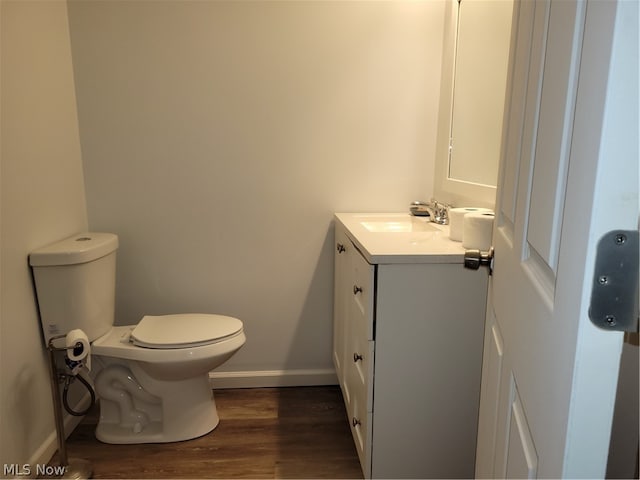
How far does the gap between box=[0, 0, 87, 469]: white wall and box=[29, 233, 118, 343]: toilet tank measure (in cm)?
4

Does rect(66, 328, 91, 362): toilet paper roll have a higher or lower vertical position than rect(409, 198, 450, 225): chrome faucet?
lower

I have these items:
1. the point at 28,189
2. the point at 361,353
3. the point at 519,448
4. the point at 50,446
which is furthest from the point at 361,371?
the point at 28,189

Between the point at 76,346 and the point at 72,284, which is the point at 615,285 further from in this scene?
the point at 72,284

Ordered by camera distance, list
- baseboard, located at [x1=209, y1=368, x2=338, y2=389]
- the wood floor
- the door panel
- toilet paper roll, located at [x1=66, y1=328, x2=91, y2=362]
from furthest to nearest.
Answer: baseboard, located at [x1=209, y1=368, x2=338, y2=389]
the wood floor
toilet paper roll, located at [x1=66, y1=328, x2=91, y2=362]
the door panel

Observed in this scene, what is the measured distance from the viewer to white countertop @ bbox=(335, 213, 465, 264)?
140 centimetres

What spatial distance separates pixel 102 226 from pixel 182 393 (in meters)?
0.86

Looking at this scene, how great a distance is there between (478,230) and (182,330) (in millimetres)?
1216

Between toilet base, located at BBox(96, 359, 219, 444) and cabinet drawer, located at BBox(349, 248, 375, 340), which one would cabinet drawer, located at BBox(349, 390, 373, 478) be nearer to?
cabinet drawer, located at BBox(349, 248, 375, 340)

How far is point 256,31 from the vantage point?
2094 mm

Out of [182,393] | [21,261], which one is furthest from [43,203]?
[182,393]

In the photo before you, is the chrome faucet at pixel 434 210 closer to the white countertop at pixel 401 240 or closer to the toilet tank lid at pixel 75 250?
the white countertop at pixel 401 240

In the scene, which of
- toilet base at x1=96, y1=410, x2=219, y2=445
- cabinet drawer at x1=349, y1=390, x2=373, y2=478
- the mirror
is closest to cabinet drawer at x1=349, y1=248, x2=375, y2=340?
cabinet drawer at x1=349, y1=390, x2=373, y2=478

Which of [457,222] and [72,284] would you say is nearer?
[457,222]

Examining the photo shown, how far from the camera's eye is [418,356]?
148cm
